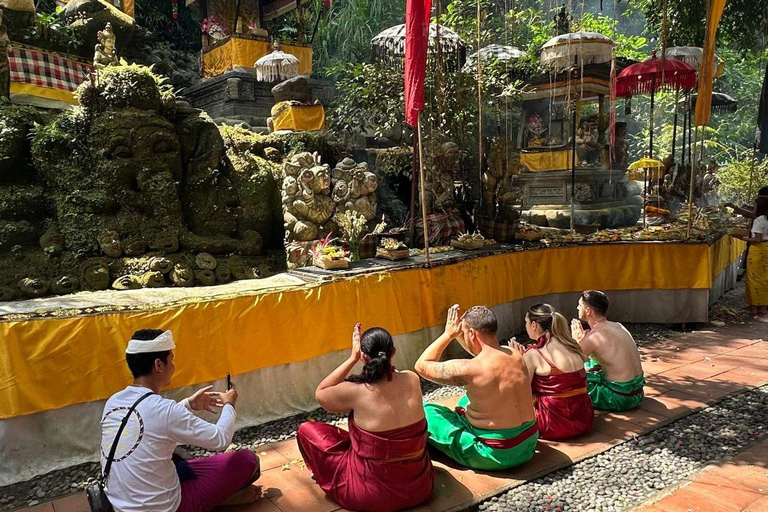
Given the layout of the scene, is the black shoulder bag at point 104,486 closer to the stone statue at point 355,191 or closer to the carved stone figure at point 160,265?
the stone statue at point 355,191

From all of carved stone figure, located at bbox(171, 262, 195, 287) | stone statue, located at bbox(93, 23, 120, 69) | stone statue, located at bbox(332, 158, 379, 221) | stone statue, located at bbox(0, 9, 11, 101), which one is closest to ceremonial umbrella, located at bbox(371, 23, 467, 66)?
stone statue, located at bbox(332, 158, 379, 221)

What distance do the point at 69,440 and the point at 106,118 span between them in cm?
595

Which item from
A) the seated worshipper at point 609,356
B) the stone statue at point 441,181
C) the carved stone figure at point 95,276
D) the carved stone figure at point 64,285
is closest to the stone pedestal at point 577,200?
the stone statue at point 441,181

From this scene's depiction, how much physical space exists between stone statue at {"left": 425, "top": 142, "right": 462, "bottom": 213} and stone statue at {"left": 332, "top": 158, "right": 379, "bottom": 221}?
143 centimetres

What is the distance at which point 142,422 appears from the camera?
251 centimetres

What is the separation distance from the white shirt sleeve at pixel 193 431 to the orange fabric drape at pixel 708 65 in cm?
725

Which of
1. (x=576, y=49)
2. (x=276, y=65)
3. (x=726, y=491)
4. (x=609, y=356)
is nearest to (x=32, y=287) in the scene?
(x=609, y=356)

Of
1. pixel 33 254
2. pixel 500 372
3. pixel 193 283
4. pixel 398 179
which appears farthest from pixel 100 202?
pixel 500 372

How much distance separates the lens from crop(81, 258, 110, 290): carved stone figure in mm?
7598

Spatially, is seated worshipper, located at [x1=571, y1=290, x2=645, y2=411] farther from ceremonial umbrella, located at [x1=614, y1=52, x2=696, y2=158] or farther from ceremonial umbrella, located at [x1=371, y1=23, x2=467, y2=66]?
ceremonial umbrella, located at [x1=614, y1=52, x2=696, y2=158]

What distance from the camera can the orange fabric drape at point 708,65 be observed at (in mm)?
6871

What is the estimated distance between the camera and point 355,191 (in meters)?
7.18

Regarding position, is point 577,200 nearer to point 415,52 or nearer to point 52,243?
point 415,52

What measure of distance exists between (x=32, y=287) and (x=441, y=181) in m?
6.02
